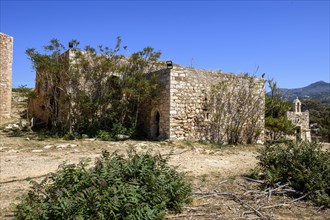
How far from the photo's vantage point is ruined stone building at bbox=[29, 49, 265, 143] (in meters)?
13.0

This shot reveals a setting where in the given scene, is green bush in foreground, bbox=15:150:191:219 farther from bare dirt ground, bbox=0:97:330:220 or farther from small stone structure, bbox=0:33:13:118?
small stone structure, bbox=0:33:13:118

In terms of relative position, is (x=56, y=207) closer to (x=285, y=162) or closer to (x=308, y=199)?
(x=308, y=199)

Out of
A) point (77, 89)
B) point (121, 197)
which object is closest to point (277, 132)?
point (77, 89)

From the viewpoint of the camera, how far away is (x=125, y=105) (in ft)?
46.7

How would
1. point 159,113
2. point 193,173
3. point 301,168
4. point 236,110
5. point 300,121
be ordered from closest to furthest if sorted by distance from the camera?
point 301,168 → point 193,173 → point 159,113 → point 236,110 → point 300,121

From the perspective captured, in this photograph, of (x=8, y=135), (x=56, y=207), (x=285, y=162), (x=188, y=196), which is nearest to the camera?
(x=56, y=207)

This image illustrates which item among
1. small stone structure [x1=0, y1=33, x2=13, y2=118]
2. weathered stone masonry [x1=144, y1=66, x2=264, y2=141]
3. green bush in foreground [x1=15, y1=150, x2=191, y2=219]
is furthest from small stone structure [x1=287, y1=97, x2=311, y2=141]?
green bush in foreground [x1=15, y1=150, x2=191, y2=219]

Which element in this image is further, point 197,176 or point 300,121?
point 300,121

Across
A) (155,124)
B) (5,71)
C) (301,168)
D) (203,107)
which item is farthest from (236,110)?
(5,71)

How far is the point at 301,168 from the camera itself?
5820 millimetres

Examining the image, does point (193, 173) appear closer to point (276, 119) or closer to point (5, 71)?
point (276, 119)

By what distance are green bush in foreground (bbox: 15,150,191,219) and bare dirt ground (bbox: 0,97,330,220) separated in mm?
408

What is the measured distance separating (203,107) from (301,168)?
8.03 meters

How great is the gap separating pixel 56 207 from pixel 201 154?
23.3 ft
